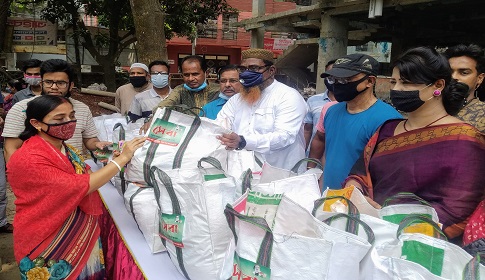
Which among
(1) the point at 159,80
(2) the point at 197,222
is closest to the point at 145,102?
(1) the point at 159,80

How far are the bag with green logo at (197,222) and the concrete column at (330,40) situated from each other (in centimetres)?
700

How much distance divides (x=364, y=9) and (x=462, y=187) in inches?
256

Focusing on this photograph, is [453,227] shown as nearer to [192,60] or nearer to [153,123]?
[153,123]

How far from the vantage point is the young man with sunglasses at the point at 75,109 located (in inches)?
99.0

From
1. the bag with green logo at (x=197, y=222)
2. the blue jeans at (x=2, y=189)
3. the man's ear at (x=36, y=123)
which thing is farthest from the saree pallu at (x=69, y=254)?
the blue jeans at (x=2, y=189)

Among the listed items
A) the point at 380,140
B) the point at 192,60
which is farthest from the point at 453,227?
the point at 192,60

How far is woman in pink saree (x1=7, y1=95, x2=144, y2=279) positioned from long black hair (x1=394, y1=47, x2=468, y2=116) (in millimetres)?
1303

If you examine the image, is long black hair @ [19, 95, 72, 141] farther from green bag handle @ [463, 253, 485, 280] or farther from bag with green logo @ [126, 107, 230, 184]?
green bag handle @ [463, 253, 485, 280]

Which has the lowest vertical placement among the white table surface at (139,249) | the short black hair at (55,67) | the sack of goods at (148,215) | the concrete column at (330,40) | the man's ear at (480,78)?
the white table surface at (139,249)

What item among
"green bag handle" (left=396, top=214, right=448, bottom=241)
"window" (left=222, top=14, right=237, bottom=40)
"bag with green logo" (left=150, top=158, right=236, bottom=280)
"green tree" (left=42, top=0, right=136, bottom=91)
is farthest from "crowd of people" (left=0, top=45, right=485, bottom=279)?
"window" (left=222, top=14, right=237, bottom=40)

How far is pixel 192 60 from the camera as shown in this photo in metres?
3.22

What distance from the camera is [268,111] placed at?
2.46 m

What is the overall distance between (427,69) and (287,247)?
3.12 feet

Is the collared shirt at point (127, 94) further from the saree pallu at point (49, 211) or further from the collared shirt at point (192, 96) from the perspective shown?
the saree pallu at point (49, 211)
